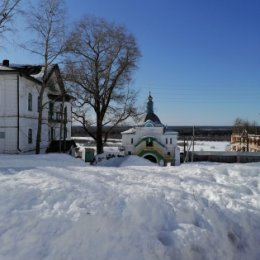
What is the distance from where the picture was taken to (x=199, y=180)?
7.86m

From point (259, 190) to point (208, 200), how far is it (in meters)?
1.79

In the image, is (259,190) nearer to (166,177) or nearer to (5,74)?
(166,177)

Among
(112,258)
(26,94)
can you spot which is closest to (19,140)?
→ (26,94)

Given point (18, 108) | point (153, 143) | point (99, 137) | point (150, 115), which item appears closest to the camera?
point (18, 108)

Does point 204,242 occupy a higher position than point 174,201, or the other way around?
point 174,201

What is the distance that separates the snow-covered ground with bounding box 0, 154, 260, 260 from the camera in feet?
15.6

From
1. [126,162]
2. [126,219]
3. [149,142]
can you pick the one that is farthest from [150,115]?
[126,219]

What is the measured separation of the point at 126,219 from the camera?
18.2 ft

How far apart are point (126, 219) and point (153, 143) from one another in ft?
71.5

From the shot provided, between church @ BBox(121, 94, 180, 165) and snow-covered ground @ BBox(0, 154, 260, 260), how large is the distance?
19277 mm

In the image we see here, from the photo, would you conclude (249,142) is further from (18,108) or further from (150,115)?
(18,108)

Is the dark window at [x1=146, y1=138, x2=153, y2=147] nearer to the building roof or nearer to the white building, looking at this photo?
the building roof

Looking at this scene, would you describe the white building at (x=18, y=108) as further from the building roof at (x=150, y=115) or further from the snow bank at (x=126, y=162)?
the building roof at (x=150, y=115)

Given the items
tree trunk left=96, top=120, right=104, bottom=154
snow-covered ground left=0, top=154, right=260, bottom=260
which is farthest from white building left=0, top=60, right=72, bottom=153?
snow-covered ground left=0, top=154, right=260, bottom=260
